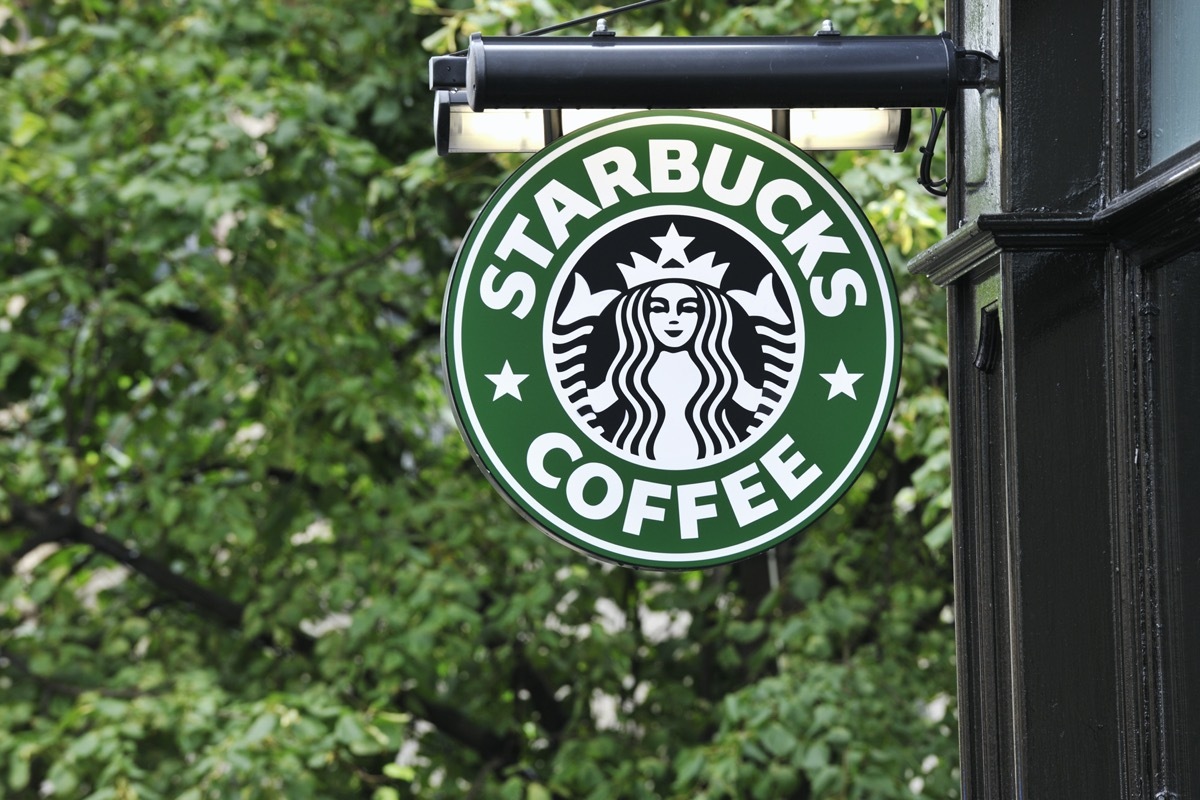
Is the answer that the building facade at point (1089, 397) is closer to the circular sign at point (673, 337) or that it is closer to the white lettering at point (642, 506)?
the circular sign at point (673, 337)

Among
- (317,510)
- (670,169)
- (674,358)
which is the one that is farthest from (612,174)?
(317,510)

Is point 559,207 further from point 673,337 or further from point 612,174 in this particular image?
point 673,337

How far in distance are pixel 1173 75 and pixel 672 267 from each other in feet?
2.79

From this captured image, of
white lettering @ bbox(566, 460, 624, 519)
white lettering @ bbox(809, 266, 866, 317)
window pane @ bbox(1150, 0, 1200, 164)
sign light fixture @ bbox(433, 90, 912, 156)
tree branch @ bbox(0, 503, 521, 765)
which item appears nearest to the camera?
window pane @ bbox(1150, 0, 1200, 164)

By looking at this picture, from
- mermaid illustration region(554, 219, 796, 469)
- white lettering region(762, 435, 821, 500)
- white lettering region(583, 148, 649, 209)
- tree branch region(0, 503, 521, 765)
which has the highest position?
white lettering region(583, 148, 649, 209)

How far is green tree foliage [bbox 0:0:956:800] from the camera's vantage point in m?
5.84

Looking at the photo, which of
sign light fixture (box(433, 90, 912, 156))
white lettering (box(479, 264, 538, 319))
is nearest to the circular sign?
white lettering (box(479, 264, 538, 319))

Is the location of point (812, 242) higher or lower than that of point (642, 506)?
higher

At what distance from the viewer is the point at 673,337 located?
2.52 metres

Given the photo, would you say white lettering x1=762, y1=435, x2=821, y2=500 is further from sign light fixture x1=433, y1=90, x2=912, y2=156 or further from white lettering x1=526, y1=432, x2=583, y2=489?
sign light fixture x1=433, y1=90, x2=912, y2=156

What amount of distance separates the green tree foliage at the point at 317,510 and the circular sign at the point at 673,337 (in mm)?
2996

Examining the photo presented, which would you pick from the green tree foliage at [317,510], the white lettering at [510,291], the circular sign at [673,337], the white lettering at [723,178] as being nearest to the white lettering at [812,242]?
the circular sign at [673,337]

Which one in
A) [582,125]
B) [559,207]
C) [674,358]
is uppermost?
[582,125]

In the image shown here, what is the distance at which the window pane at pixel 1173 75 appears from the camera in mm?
2295
